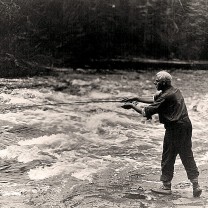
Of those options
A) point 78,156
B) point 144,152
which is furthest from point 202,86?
point 78,156

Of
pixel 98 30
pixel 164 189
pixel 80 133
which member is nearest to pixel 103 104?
pixel 80 133

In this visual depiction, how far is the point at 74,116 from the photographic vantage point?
28.3 feet

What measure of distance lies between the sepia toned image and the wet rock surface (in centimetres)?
2

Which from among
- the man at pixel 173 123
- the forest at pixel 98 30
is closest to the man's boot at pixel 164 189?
the man at pixel 173 123

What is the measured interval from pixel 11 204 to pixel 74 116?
169 inches

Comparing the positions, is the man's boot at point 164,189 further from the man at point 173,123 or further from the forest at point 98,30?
the forest at point 98,30

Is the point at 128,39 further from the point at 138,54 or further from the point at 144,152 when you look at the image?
the point at 144,152

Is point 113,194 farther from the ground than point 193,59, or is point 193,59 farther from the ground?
point 193,59

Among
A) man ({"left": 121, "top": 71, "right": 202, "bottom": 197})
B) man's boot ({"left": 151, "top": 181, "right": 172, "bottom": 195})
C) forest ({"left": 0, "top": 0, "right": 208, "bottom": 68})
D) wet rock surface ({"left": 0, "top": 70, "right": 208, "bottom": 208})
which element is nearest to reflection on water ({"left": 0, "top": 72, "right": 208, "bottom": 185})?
wet rock surface ({"left": 0, "top": 70, "right": 208, "bottom": 208})

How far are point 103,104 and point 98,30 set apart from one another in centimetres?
455

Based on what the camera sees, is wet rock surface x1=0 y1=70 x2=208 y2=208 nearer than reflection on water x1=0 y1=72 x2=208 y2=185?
Yes

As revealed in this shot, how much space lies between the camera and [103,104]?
31.6 ft

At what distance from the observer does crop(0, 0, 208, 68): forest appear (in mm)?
11367

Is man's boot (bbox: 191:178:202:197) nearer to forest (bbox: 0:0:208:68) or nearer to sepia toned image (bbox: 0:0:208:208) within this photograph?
sepia toned image (bbox: 0:0:208:208)
